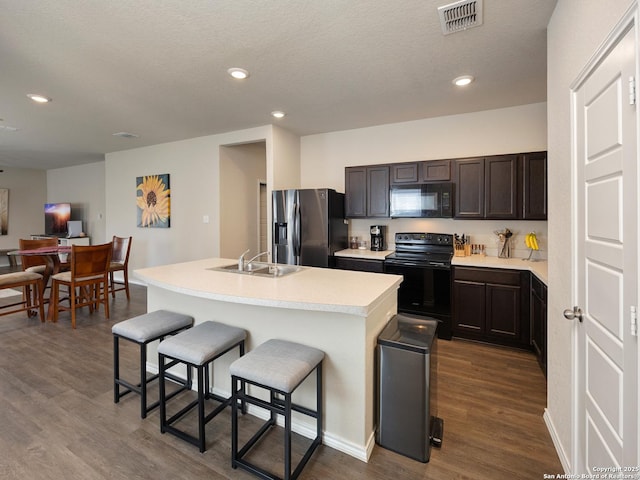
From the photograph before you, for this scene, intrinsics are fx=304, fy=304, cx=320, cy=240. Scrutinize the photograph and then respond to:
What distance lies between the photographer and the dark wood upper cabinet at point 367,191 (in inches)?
160

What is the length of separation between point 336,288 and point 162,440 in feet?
4.63

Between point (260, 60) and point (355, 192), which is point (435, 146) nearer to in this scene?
point (355, 192)

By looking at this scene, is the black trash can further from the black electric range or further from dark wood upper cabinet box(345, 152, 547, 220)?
dark wood upper cabinet box(345, 152, 547, 220)

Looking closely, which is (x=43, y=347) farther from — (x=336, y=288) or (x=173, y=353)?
(x=336, y=288)

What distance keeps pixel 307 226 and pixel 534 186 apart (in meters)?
2.64

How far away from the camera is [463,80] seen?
2.92 m

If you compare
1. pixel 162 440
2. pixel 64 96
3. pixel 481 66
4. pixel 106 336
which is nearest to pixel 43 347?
pixel 106 336

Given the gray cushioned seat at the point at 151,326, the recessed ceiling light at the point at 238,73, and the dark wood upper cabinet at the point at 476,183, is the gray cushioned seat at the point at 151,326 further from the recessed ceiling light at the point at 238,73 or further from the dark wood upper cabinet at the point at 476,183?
the dark wood upper cabinet at the point at 476,183

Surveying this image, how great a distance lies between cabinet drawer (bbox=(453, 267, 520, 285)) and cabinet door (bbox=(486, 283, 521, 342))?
5 cm

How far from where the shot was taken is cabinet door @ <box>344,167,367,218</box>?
165 inches

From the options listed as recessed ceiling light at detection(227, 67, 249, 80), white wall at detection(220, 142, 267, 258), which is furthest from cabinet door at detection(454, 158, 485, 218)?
white wall at detection(220, 142, 267, 258)

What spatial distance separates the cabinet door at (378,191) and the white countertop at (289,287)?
1863 mm

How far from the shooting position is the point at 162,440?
73.2 inches

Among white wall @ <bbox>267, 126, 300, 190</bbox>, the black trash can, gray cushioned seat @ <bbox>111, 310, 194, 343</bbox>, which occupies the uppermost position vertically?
white wall @ <bbox>267, 126, 300, 190</bbox>
